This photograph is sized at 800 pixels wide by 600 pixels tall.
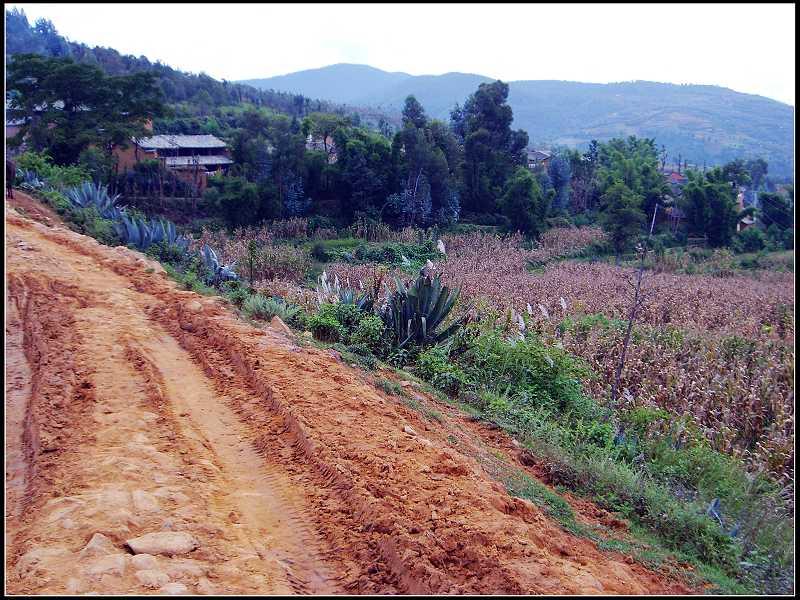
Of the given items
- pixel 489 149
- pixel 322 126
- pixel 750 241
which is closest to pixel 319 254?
pixel 322 126

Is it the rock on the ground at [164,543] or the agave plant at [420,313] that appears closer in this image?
the rock on the ground at [164,543]

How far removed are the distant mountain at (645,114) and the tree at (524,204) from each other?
68.9m

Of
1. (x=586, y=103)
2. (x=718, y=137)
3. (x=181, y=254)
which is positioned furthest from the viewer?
(x=586, y=103)

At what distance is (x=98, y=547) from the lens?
320cm

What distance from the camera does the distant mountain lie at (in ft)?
364

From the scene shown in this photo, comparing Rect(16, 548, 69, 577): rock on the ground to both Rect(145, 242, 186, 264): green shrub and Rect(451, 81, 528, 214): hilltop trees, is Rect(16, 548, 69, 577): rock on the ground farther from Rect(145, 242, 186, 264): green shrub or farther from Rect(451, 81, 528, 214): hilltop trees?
Rect(451, 81, 528, 214): hilltop trees

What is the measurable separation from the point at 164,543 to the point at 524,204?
1086 inches

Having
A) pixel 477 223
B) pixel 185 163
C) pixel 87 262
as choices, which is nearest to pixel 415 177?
pixel 477 223

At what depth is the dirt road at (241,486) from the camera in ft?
10.6

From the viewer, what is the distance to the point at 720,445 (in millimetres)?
7629

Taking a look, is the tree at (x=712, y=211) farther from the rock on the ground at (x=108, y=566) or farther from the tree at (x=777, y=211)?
the rock on the ground at (x=108, y=566)

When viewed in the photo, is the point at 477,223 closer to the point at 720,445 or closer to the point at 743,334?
the point at 743,334

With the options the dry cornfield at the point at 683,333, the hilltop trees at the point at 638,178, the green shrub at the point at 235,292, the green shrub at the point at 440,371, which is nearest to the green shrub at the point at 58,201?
the green shrub at the point at 235,292

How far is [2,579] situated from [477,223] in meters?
29.2
